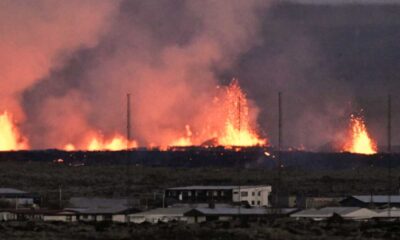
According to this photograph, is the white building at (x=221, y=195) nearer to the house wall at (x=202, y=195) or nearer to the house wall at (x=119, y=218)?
the house wall at (x=202, y=195)

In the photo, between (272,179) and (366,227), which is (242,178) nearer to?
(272,179)

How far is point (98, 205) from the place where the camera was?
12556 centimetres

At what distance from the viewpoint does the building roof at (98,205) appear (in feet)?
380

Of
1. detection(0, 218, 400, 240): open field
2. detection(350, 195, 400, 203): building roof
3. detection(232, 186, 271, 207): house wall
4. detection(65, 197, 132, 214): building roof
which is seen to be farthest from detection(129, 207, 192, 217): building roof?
detection(232, 186, 271, 207): house wall

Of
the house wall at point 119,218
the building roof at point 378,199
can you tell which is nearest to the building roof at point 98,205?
the house wall at point 119,218

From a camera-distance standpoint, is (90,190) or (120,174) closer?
(90,190)

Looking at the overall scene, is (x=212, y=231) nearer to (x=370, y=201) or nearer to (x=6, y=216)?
(x=6, y=216)

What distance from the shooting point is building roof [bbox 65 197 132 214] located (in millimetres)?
115938

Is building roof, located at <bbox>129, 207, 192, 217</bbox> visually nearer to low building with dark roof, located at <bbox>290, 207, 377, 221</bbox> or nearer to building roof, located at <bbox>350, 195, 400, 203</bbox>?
low building with dark roof, located at <bbox>290, 207, 377, 221</bbox>

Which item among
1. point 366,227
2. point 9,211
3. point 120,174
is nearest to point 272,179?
point 120,174

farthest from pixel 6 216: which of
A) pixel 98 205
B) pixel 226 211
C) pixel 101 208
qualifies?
pixel 226 211

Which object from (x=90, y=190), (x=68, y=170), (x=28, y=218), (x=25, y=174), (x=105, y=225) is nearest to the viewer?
(x=105, y=225)

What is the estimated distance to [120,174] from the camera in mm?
187625

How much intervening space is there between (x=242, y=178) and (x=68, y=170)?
2943 cm
